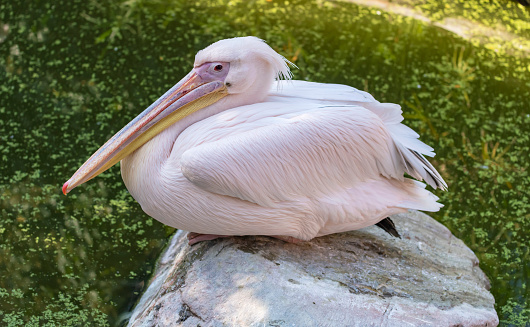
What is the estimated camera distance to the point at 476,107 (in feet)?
15.3

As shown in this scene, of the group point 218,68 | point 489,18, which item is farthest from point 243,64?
point 489,18

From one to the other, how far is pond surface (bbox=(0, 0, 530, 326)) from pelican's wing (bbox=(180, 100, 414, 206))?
993 mm

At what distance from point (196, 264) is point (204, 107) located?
2.19 feet

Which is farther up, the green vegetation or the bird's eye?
the bird's eye

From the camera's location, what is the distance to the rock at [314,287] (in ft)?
7.39

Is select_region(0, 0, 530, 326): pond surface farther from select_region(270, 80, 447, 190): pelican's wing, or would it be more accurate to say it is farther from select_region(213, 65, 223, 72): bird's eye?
select_region(213, 65, 223, 72): bird's eye

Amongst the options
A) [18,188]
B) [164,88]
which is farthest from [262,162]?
[164,88]

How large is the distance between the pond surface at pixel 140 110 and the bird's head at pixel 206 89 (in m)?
0.75

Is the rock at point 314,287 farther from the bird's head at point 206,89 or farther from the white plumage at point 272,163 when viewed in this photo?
the bird's head at point 206,89

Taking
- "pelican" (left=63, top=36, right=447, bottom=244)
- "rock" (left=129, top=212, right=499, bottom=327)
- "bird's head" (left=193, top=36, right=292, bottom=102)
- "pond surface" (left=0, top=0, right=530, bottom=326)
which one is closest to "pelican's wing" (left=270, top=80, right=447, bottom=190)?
"pelican" (left=63, top=36, right=447, bottom=244)

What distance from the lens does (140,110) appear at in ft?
13.9

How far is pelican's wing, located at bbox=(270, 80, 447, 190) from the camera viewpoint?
8.66 ft

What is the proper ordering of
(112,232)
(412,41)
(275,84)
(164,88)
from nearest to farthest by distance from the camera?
(275,84), (112,232), (164,88), (412,41)

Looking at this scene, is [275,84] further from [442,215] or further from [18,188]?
[18,188]
